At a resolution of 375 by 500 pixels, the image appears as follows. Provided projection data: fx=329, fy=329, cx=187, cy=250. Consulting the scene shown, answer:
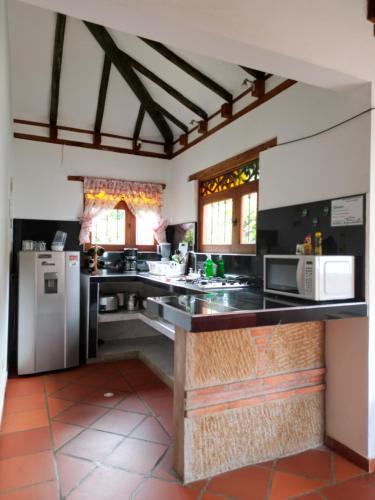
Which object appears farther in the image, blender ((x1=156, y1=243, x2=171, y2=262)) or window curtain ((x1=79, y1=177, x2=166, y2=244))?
blender ((x1=156, y1=243, x2=171, y2=262))

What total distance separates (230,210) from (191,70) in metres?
1.38

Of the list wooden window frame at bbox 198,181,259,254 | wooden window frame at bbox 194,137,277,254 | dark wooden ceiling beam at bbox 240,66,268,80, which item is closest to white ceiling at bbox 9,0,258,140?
dark wooden ceiling beam at bbox 240,66,268,80

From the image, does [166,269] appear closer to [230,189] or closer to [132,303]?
[132,303]

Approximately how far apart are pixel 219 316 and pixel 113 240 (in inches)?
123

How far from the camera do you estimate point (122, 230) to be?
14.5 feet

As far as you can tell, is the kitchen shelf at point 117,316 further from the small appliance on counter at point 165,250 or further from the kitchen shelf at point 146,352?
the small appliance on counter at point 165,250

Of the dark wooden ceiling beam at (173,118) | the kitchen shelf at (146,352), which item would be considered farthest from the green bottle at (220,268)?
the dark wooden ceiling beam at (173,118)

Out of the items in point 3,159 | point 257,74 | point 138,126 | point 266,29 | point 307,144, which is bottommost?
point 3,159

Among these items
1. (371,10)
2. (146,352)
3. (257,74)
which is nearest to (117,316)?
(146,352)

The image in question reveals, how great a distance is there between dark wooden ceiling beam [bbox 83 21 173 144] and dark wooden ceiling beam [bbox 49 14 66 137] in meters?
0.23

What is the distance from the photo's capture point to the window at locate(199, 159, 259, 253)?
3.07 metres

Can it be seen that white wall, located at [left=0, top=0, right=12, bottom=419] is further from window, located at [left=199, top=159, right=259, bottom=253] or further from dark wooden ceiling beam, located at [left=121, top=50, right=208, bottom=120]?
window, located at [left=199, top=159, right=259, bottom=253]

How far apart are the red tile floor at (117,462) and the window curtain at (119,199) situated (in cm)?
215

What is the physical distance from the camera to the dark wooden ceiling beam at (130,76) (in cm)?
313
